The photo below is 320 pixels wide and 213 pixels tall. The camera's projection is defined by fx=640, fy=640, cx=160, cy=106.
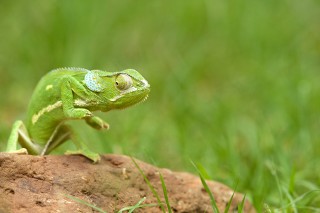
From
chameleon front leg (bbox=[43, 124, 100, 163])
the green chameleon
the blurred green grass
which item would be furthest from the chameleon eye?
the blurred green grass

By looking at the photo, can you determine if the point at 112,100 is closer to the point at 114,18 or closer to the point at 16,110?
the point at 16,110

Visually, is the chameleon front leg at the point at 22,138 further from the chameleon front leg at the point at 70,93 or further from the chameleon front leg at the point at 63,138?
the chameleon front leg at the point at 70,93

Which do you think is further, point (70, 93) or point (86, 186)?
point (70, 93)

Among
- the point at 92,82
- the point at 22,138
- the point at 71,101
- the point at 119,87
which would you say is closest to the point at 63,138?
the point at 22,138

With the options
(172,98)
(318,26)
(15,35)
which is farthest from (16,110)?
(318,26)

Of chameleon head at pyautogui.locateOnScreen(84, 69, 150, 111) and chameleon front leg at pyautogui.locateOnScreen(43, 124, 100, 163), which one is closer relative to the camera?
chameleon head at pyautogui.locateOnScreen(84, 69, 150, 111)

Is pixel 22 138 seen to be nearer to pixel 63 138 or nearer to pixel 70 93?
pixel 63 138

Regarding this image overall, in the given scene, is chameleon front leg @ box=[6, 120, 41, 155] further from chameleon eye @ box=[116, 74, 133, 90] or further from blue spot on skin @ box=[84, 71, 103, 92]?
chameleon eye @ box=[116, 74, 133, 90]
